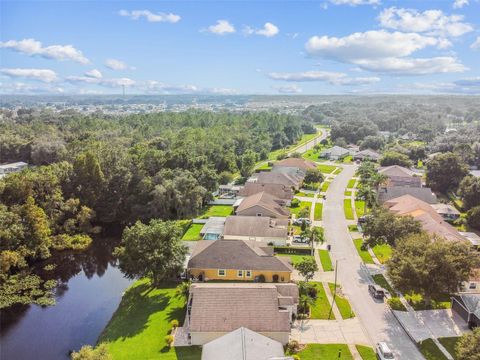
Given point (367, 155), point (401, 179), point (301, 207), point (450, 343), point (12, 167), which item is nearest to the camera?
point (450, 343)

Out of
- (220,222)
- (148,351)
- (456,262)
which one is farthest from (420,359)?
(220,222)

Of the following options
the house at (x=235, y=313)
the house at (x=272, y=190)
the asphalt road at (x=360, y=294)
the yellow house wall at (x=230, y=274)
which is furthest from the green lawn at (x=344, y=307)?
the house at (x=272, y=190)

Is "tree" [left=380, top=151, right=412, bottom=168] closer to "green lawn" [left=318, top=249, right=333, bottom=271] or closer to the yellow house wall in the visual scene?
"green lawn" [left=318, top=249, right=333, bottom=271]

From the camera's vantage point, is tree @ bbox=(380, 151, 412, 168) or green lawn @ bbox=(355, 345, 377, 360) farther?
tree @ bbox=(380, 151, 412, 168)

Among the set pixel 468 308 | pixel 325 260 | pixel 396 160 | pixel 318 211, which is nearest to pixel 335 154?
pixel 396 160

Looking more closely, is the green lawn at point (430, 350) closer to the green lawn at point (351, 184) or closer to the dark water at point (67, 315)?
the dark water at point (67, 315)

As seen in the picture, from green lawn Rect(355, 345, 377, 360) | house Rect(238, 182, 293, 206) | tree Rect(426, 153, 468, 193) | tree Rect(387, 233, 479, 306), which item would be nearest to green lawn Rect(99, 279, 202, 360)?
green lawn Rect(355, 345, 377, 360)

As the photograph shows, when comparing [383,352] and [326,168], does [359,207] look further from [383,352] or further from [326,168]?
[383,352]

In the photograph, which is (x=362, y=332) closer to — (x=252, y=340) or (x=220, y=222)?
(x=252, y=340)
